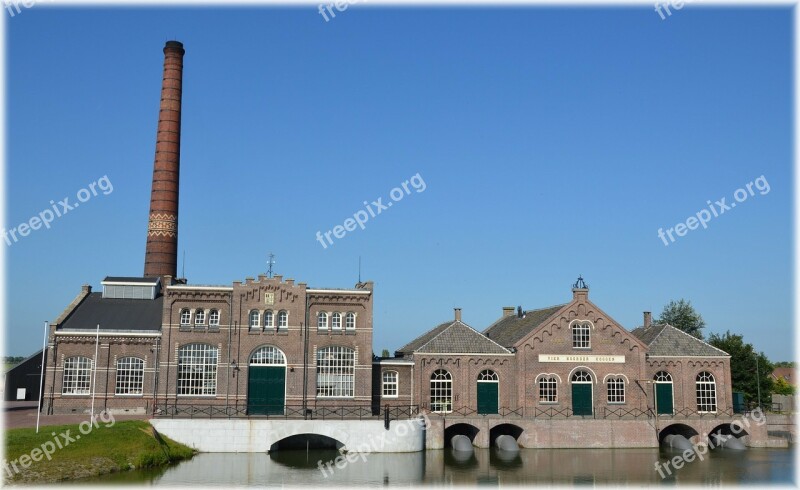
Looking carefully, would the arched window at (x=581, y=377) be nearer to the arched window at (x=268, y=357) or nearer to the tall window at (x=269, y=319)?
the arched window at (x=268, y=357)

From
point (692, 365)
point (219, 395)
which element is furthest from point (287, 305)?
point (692, 365)

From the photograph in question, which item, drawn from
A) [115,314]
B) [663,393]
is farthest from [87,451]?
[663,393]

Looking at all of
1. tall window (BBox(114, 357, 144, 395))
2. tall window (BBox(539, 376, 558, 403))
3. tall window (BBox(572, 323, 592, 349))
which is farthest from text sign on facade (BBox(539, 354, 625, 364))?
tall window (BBox(114, 357, 144, 395))

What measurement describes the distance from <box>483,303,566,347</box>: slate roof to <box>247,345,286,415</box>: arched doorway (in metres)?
14.2

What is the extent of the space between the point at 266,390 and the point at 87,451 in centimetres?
1223

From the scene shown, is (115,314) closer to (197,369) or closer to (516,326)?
(197,369)

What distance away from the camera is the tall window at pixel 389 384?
48591 millimetres

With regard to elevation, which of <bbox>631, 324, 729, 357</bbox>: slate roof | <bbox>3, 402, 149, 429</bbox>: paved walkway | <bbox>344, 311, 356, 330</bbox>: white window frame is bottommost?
<bbox>3, 402, 149, 429</bbox>: paved walkway

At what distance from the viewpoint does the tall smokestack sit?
2303 inches

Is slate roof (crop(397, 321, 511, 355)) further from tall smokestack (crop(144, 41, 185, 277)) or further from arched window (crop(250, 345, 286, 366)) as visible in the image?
tall smokestack (crop(144, 41, 185, 277))

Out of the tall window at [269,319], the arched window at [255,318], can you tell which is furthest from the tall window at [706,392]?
the arched window at [255,318]

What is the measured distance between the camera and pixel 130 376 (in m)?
46.2

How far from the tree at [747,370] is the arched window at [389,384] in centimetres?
3115

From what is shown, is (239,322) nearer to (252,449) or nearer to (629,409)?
(252,449)
